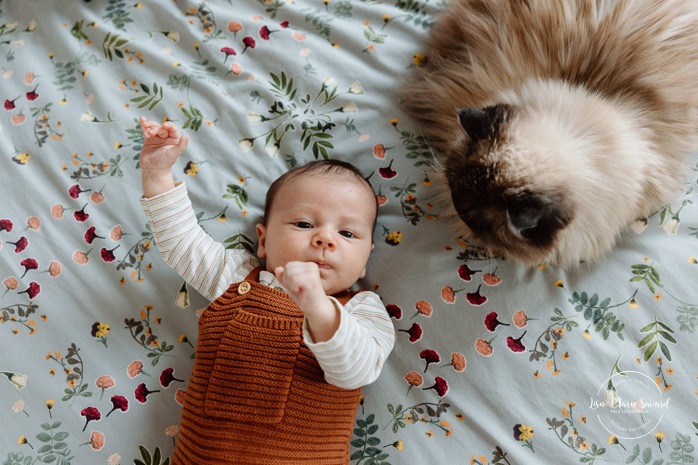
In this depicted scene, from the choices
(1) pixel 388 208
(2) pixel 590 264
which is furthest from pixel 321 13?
(2) pixel 590 264

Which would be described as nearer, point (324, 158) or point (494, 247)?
point (494, 247)

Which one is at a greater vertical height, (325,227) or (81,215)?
(325,227)

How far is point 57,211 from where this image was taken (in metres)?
1.36

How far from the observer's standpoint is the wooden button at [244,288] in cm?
115

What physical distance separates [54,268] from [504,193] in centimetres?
104

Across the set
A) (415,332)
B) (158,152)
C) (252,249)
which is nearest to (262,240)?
(252,249)

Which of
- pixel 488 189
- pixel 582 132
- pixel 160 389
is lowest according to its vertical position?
pixel 160 389

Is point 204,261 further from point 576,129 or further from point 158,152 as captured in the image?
point 576,129

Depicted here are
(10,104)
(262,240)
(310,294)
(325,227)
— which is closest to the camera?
(310,294)

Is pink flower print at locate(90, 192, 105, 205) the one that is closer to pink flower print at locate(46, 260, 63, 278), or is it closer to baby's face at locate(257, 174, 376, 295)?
pink flower print at locate(46, 260, 63, 278)

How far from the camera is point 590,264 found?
1.23 metres

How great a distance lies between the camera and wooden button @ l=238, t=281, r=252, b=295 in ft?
3.78

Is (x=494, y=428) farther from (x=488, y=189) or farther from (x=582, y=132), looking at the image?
(x=582, y=132)

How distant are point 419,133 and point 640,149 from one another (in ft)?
1.64
